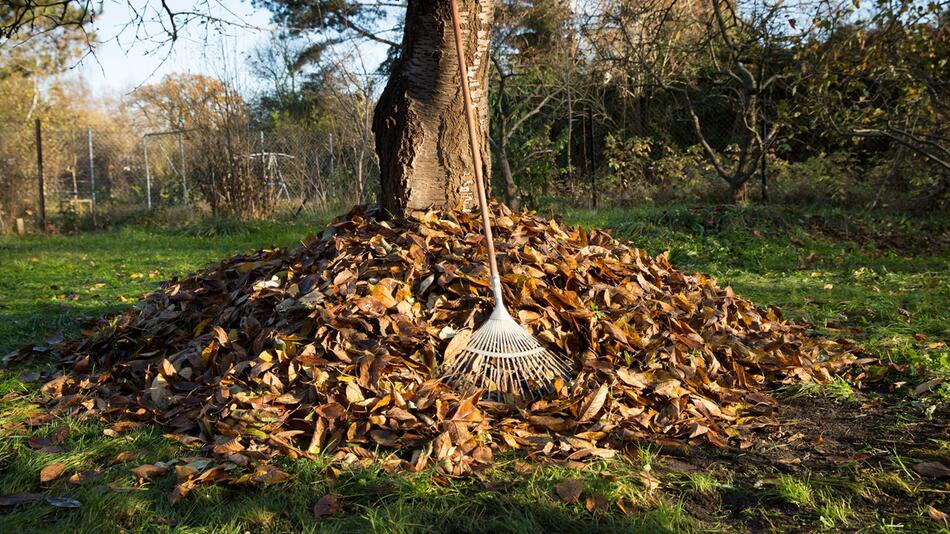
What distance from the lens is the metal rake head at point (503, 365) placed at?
9.91 ft

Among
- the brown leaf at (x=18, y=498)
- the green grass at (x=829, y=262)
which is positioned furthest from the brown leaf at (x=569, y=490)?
the green grass at (x=829, y=262)

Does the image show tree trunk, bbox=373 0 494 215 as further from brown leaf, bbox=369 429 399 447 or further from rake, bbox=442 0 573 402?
brown leaf, bbox=369 429 399 447

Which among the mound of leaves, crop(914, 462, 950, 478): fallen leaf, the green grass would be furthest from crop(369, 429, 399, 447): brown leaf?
the green grass

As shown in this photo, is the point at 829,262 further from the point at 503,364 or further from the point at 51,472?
the point at 51,472

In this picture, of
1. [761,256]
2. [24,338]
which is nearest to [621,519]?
[24,338]

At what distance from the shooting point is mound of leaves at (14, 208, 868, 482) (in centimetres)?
271

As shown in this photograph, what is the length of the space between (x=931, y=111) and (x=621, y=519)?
779cm

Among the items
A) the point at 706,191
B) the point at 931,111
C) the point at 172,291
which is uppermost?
the point at 931,111

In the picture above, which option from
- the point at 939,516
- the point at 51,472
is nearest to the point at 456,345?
the point at 51,472

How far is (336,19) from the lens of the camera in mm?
13312

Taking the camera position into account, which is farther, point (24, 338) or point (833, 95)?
point (833, 95)

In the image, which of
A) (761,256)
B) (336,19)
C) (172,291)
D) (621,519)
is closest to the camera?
(621,519)

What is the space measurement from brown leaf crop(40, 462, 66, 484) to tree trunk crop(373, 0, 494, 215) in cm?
215

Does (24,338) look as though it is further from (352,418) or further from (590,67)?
(590,67)
